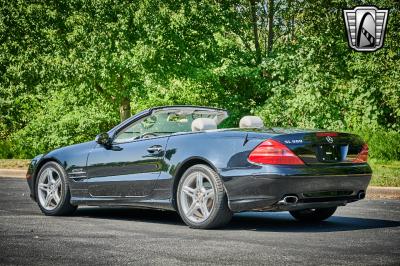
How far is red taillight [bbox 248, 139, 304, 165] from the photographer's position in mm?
7520

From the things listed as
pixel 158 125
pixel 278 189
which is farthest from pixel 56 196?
pixel 278 189

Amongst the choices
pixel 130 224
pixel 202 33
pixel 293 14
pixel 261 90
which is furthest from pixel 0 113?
pixel 130 224

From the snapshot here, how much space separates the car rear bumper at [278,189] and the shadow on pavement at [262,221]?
0.43 metres

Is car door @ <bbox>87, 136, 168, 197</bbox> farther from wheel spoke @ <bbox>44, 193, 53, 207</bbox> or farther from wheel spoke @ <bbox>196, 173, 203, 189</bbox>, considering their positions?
wheel spoke @ <bbox>44, 193, 53, 207</bbox>

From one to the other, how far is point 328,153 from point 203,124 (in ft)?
4.77

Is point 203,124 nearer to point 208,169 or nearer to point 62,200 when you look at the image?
point 208,169

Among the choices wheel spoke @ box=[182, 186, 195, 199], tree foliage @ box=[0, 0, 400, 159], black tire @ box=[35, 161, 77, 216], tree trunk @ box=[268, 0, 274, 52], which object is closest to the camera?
wheel spoke @ box=[182, 186, 195, 199]

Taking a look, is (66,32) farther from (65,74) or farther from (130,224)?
(130,224)

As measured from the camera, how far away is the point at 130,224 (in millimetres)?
8508

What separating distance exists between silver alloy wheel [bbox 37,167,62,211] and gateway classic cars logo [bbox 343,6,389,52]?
12502 mm

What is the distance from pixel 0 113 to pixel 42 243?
66.0ft

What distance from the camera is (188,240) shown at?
706cm

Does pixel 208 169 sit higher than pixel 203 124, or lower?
lower

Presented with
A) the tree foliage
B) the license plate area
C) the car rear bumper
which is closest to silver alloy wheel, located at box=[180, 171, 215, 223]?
the car rear bumper
